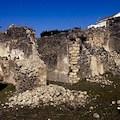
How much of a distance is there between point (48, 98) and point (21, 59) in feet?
9.90

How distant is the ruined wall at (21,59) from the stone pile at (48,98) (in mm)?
751

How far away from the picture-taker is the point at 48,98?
5.64 metres

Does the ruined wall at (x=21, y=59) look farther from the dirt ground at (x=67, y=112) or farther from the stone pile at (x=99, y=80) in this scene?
the stone pile at (x=99, y=80)

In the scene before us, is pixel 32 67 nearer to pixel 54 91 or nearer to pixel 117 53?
pixel 54 91

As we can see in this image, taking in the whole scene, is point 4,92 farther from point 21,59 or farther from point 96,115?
point 96,115

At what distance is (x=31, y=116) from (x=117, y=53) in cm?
739

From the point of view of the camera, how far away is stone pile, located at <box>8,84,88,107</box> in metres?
5.46

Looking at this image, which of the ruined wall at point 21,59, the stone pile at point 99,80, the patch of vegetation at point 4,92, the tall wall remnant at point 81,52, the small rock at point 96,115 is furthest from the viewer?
the tall wall remnant at point 81,52

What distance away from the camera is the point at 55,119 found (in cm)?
432

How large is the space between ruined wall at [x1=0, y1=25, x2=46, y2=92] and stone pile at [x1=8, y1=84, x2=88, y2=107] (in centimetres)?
75

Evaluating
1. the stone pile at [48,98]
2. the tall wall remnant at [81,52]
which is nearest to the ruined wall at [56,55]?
the tall wall remnant at [81,52]

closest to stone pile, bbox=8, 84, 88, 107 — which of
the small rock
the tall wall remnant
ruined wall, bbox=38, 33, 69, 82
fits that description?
the small rock

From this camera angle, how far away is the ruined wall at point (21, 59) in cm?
667

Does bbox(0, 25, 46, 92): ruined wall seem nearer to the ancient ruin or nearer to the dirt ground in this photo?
the ancient ruin
